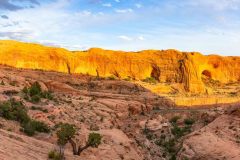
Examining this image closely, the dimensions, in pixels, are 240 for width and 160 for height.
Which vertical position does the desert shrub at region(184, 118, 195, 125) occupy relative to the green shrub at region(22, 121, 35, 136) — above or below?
below

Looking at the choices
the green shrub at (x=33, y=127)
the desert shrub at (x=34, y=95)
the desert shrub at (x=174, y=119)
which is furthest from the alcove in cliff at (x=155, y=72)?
the green shrub at (x=33, y=127)

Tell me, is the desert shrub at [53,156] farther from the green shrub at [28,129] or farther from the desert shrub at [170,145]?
the desert shrub at [170,145]

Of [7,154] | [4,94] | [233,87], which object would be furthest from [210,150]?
Answer: [233,87]

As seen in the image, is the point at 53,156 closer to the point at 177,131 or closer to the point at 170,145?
the point at 170,145

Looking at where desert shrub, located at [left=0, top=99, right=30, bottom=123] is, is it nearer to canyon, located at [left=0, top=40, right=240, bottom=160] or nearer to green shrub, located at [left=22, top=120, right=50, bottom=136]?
canyon, located at [left=0, top=40, right=240, bottom=160]

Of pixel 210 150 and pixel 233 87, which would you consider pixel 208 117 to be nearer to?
pixel 210 150

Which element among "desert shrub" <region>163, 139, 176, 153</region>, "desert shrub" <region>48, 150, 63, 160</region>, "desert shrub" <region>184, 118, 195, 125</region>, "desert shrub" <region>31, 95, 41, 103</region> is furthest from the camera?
"desert shrub" <region>184, 118, 195, 125</region>

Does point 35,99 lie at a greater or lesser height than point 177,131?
greater

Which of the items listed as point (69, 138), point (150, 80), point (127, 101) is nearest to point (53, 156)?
point (69, 138)

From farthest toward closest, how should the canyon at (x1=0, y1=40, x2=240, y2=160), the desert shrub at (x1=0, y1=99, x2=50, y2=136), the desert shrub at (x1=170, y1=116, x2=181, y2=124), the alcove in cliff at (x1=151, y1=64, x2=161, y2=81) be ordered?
the alcove in cliff at (x1=151, y1=64, x2=161, y2=81), the desert shrub at (x1=170, y1=116, x2=181, y2=124), the canyon at (x1=0, y1=40, x2=240, y2=160), the desert shrub at (x1=0, y1=99, x2=50, y2=136)

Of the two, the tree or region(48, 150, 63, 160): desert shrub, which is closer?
region(48, 150, 63, 160): desert shrub

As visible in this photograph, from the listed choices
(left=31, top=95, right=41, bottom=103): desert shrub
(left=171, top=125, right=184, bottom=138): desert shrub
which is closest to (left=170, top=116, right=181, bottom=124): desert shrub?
(left=171, top=125, right=184, bottom=138): desert shrub

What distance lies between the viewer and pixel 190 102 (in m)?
53.9

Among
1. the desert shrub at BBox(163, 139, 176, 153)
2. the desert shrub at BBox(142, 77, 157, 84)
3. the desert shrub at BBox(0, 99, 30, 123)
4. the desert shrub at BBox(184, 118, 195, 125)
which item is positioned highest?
the desert shrub at BBox(142, 77, 157, 84)
